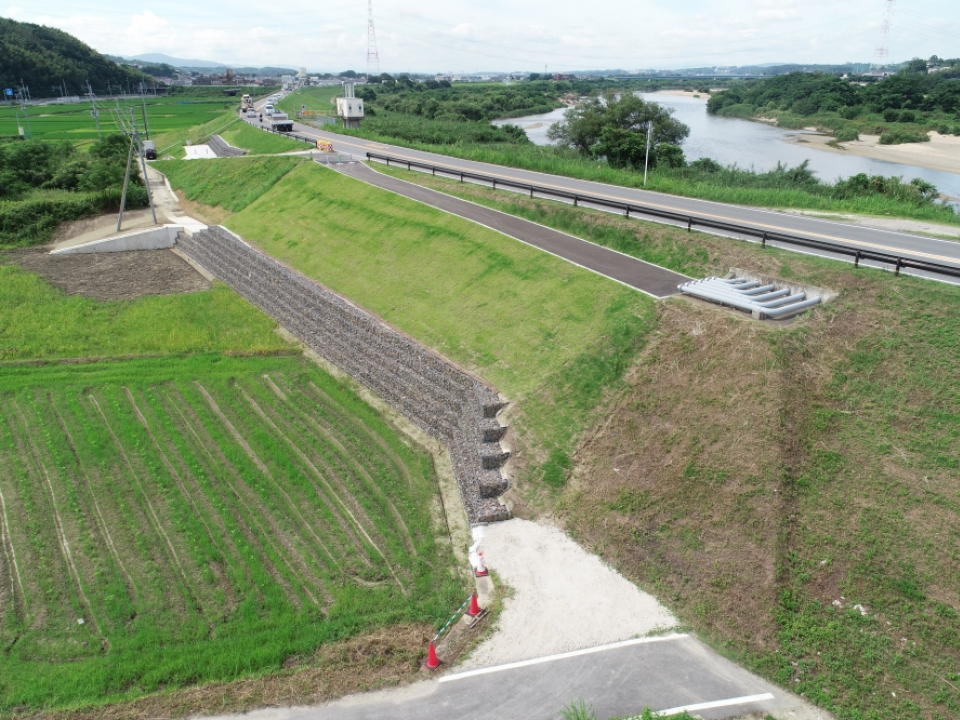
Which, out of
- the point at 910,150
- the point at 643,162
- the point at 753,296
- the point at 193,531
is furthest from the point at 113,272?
the point at 910,150

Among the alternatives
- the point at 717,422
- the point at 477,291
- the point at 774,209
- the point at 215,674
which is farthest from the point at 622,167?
the point at 215,674

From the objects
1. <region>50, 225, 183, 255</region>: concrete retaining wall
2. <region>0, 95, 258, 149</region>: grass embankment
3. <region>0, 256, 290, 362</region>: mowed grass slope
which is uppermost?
<region>0, 95, 258, 149</region>: grass embankment

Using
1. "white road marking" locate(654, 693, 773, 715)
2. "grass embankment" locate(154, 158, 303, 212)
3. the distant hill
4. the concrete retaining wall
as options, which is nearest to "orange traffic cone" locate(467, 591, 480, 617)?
"white road marking" locate(654, 693, 773, 715)

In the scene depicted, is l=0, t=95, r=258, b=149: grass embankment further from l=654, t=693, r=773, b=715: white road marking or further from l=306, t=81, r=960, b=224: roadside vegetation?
l=654, t=693, r=773, b=715: white road marking

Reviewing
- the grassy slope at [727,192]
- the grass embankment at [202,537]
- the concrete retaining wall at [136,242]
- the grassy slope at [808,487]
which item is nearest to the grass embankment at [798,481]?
the grassy slope at [808,487]

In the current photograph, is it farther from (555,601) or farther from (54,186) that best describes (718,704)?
(54,186)

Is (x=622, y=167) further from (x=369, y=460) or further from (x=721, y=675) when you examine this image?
(x=721, y=675)
